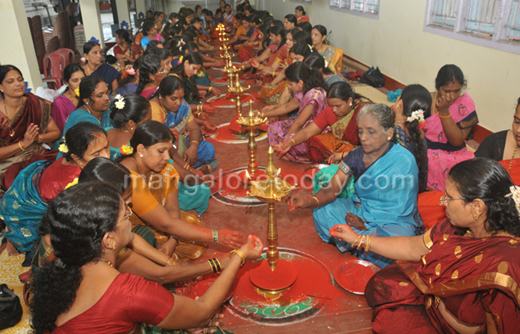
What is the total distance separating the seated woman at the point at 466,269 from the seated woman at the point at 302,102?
2.38 m

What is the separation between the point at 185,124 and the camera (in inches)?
166

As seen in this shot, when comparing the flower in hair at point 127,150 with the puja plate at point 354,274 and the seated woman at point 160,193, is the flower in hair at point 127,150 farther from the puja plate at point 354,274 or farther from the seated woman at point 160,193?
the puja plate at point 354,274

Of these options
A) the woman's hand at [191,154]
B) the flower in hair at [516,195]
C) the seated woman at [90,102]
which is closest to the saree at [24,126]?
the seated woman at [90,102]

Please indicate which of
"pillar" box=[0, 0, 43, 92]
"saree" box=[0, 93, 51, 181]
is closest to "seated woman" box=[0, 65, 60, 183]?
"saree" box=[0, 93, 51, 181]

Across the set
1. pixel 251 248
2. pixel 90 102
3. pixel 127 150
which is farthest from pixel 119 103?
pixel 251 248

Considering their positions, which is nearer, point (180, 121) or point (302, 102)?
point (180, 121)

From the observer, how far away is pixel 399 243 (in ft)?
7.25

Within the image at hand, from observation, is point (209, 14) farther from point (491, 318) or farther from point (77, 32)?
point (491, 318)

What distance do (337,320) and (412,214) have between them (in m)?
1.03

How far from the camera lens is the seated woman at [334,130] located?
385 cm

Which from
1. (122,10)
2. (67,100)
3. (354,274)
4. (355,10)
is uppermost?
(122,10)

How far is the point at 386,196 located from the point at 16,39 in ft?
16.7

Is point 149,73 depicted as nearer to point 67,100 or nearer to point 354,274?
point 67,100

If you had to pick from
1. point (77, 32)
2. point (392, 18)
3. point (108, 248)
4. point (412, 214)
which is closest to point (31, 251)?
point (108, 248)
